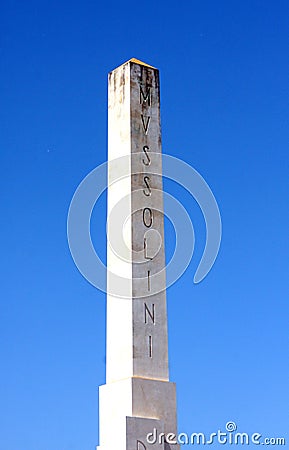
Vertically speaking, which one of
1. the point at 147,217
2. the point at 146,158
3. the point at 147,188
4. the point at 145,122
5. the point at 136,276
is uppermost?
the point at 145,122

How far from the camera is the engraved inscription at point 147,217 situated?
84.1 ft

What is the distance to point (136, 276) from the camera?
81.8 ft

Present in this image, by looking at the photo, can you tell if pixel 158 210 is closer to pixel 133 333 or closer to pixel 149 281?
pixel 149 281

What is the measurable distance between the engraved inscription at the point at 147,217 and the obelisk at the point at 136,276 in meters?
0.03

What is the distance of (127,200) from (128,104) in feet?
9.82

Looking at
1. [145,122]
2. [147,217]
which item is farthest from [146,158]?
[147,217]

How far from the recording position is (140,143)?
26.3 meters

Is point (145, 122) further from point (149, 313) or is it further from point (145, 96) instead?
point (149, 313)

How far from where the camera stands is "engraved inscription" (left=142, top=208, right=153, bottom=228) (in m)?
25.6

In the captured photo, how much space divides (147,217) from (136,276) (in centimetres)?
187

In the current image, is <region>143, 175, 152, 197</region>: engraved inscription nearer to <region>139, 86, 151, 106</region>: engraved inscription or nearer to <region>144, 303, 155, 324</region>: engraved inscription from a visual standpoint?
<region>139, 86, 151, 106</region>: engraved inscription

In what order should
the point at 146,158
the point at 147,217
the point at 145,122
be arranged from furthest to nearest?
1. the point at 145,122
2. the point at 146,158
3. the point at 147,217

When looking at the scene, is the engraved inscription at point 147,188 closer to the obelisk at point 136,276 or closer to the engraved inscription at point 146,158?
the obelisk at point 136,276

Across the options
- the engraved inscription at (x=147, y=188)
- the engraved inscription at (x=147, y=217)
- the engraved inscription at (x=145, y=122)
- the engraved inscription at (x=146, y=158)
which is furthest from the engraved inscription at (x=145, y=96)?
the engraved inscription at (x=147, y=217)
